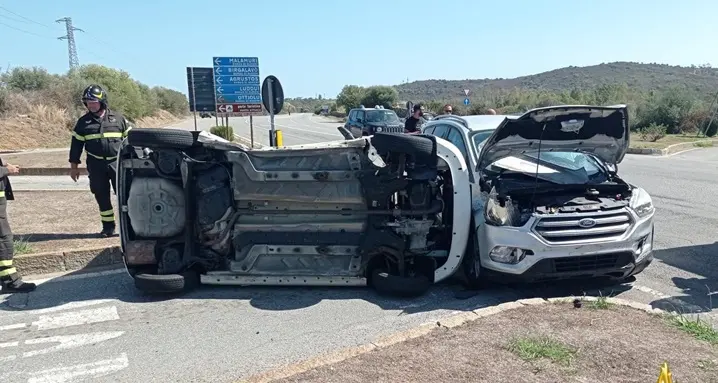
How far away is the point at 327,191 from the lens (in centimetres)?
→ 501

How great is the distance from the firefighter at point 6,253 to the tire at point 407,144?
3606mm

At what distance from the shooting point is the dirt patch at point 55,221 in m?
6.38

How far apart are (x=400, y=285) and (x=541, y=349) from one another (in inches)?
63.1

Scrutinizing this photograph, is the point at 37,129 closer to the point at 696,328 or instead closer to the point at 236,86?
the point at 236,86

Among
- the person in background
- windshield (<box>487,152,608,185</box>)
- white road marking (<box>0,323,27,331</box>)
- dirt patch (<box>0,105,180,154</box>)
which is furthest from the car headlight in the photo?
dirt patch (<box>0,105,180,154</box>)

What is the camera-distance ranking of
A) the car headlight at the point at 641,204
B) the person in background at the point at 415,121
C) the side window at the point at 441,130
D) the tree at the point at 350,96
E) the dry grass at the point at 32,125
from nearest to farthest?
the car headlight at the point at 641,204, the side window at the point at 441,130, the person in background at the point at 415,121, the dry grass at the point at 32,125, the tree at the point at 350,96

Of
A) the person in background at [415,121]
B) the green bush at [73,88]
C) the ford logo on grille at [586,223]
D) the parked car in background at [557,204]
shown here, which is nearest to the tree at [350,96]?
the green bush at [73,88]

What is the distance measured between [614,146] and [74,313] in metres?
5.59

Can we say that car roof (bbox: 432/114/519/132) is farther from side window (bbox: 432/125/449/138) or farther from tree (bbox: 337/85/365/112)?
tree (bbox: 337/85/365/112)

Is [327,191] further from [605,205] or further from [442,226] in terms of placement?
Result: [605,205]

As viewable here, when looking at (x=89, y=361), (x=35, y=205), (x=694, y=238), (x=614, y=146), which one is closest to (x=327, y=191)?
(x=89, y=361)

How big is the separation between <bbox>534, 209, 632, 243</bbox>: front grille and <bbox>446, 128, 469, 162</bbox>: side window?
1.89 metres

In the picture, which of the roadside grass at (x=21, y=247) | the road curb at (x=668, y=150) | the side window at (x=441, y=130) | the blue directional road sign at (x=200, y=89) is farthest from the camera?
the road curb at (x=668, y=150)

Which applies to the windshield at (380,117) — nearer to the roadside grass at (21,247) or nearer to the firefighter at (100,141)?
the firefighter at (100,141)
